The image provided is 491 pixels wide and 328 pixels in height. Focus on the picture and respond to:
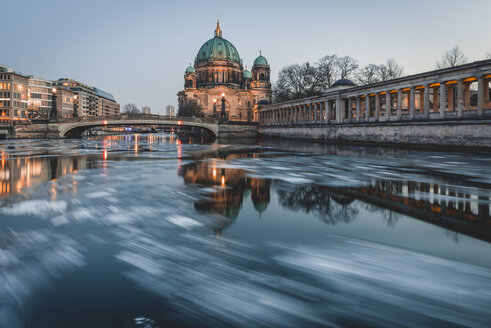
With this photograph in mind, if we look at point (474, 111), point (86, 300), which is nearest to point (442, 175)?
point (86, 300)

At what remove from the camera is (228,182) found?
35.5ft

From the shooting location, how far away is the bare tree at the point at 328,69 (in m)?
68.1

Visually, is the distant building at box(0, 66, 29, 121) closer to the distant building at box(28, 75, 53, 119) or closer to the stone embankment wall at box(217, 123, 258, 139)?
the distant building at box(28, 75, 53, 119)

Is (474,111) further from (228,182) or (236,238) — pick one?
(236,238)

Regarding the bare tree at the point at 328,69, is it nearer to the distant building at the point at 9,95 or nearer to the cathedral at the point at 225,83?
the cathedral at the point at 225,83

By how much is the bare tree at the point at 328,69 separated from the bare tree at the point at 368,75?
564cm

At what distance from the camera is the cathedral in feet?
401

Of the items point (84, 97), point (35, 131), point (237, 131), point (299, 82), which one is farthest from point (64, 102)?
point (299, 82)

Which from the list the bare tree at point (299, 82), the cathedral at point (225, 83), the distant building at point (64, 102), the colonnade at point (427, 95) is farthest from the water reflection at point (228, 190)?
the distant building at point (64, 102)

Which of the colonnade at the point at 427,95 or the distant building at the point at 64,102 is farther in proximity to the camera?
the distant building at the point at 64,102

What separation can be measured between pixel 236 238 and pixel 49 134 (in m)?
61.1

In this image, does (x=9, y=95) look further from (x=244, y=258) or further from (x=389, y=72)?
(x=244, y=258)

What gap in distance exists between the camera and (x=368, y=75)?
69.8m

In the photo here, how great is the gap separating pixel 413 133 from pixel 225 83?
105m
